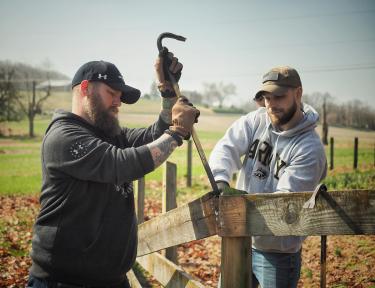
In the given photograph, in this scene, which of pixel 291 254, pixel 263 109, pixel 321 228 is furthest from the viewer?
pixel 263 109

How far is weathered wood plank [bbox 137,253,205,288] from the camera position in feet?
10.0

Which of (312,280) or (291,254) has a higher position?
(291,254)

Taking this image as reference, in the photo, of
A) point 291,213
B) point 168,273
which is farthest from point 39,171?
point 291,213

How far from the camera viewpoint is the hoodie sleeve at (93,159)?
88.2 inches

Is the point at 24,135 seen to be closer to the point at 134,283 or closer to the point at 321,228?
the point at 134,283

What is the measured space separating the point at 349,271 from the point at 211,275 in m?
2.13

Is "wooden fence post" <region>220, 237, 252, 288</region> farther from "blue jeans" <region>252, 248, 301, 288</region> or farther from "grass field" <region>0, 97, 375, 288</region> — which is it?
"grass field" <region>0, 97, 375, 288</region>

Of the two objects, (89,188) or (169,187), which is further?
(169,187)

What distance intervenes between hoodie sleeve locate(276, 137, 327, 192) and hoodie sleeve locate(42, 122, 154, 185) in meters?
1.08

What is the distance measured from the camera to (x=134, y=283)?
14.6 ft

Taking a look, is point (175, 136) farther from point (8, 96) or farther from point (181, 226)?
point (8, 96)

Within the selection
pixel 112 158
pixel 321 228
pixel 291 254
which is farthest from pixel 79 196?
pixel 291 254

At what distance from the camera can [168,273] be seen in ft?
11.5

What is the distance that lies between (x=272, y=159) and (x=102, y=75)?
1.51 meters
